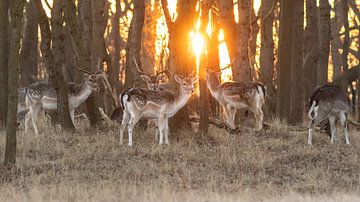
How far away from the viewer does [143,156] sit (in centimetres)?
1473

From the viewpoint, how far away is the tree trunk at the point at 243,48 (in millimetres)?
20234

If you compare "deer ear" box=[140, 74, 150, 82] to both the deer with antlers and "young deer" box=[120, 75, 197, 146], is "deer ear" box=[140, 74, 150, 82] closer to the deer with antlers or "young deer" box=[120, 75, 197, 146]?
"young deer" box=[120, 75, 197, 146]

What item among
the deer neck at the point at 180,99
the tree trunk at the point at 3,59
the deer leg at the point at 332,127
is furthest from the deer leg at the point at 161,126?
the tree trunk at the point at 3,59

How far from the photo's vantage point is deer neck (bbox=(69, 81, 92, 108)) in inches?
735

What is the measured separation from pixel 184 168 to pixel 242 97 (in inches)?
243

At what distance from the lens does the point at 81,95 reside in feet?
61.6

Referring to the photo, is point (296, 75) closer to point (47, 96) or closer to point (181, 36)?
point (181, 36)

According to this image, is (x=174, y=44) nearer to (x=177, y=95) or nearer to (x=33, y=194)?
(x=177, y=95)

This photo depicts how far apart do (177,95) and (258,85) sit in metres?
3.53

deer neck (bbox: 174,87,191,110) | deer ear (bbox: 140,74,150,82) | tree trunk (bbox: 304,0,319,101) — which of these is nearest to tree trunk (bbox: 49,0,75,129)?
deer ear (bbox: 140,74,150,82)

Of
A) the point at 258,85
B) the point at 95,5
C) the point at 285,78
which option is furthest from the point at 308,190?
the point at 95,5

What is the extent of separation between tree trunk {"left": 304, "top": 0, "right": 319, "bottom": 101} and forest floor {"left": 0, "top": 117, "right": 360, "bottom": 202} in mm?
7809

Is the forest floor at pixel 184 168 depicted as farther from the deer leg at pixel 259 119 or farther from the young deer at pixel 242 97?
the young deer at pixel 242 97

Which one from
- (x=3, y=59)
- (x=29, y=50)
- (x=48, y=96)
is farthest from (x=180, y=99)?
(x=29, y=50)
